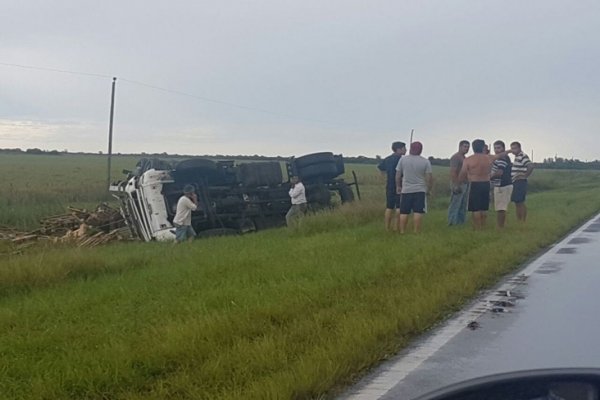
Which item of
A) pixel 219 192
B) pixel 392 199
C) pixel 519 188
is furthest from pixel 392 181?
pixel 219 192

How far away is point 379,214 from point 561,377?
17304mm

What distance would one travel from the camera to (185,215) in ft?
57.1

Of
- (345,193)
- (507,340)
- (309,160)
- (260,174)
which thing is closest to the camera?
(507,340)

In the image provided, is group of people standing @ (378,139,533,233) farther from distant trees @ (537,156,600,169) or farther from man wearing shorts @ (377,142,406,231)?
distant trees @ (537,156,600,169)

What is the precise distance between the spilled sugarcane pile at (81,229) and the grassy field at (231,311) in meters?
6.13

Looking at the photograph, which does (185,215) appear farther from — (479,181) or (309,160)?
(479,181)

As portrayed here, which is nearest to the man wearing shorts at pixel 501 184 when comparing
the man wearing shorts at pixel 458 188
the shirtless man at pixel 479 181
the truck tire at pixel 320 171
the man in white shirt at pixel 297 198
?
the shirtless man at pixel 479 181

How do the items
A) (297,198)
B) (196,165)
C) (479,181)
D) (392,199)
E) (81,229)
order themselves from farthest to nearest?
(81,229)
(297,198)
(196,165)
(392,199)
(479,181)

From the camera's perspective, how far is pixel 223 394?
16.5 ft

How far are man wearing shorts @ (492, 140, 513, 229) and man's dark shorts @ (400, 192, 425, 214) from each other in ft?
6.65

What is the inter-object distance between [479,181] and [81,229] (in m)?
10.5

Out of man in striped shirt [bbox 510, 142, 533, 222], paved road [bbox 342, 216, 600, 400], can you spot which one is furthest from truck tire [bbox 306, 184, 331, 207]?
paved road [bbox 342, 216, 600, 400]

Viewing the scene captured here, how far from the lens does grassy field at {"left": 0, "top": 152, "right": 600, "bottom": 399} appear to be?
5.50 metres

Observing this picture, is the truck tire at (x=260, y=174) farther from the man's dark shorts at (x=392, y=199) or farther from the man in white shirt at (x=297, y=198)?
the man's dark shorts at (x=392, y=199)
